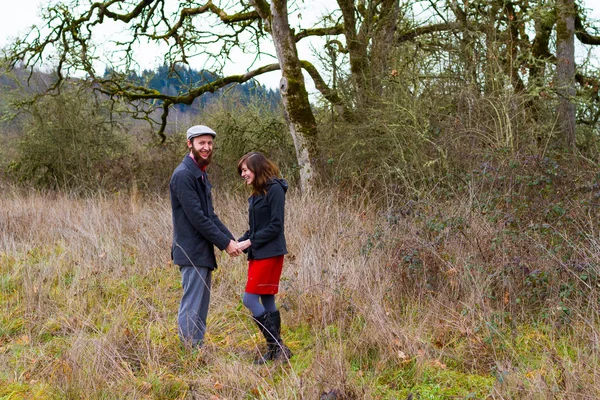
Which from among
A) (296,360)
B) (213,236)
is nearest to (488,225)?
(296,360)

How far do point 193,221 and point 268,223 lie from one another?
1.78 feet

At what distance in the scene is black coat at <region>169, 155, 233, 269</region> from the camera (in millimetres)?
4180

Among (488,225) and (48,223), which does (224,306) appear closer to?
(488,225)

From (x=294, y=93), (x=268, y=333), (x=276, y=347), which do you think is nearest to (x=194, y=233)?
(x=268, y=333)

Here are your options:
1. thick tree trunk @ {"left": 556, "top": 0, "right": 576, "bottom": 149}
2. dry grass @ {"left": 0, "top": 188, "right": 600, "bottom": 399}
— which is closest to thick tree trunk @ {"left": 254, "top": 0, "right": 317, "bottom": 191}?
dry grass @ {"left": 0, "top": 188, "right": 600, "bottom": 399}

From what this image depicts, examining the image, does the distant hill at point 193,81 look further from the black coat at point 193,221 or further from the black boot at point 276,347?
the black boot at point 276,347

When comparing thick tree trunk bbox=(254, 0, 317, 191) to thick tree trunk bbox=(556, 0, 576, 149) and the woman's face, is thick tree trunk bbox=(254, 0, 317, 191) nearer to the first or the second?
thick tree trunk bbox=(556, 0, 576, 149)

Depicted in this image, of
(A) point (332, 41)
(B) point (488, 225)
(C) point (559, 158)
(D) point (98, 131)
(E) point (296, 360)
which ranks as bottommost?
(E) point (296, 360)

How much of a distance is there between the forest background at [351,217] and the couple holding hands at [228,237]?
32 cm

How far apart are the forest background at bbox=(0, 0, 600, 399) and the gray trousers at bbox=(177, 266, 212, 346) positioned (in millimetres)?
121

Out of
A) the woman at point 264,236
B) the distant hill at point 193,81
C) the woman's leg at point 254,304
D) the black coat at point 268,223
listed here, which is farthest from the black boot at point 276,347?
the distant hill at point 193,81

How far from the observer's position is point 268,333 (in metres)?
4.34

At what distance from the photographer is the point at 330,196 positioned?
8.77 m

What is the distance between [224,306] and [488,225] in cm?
264
